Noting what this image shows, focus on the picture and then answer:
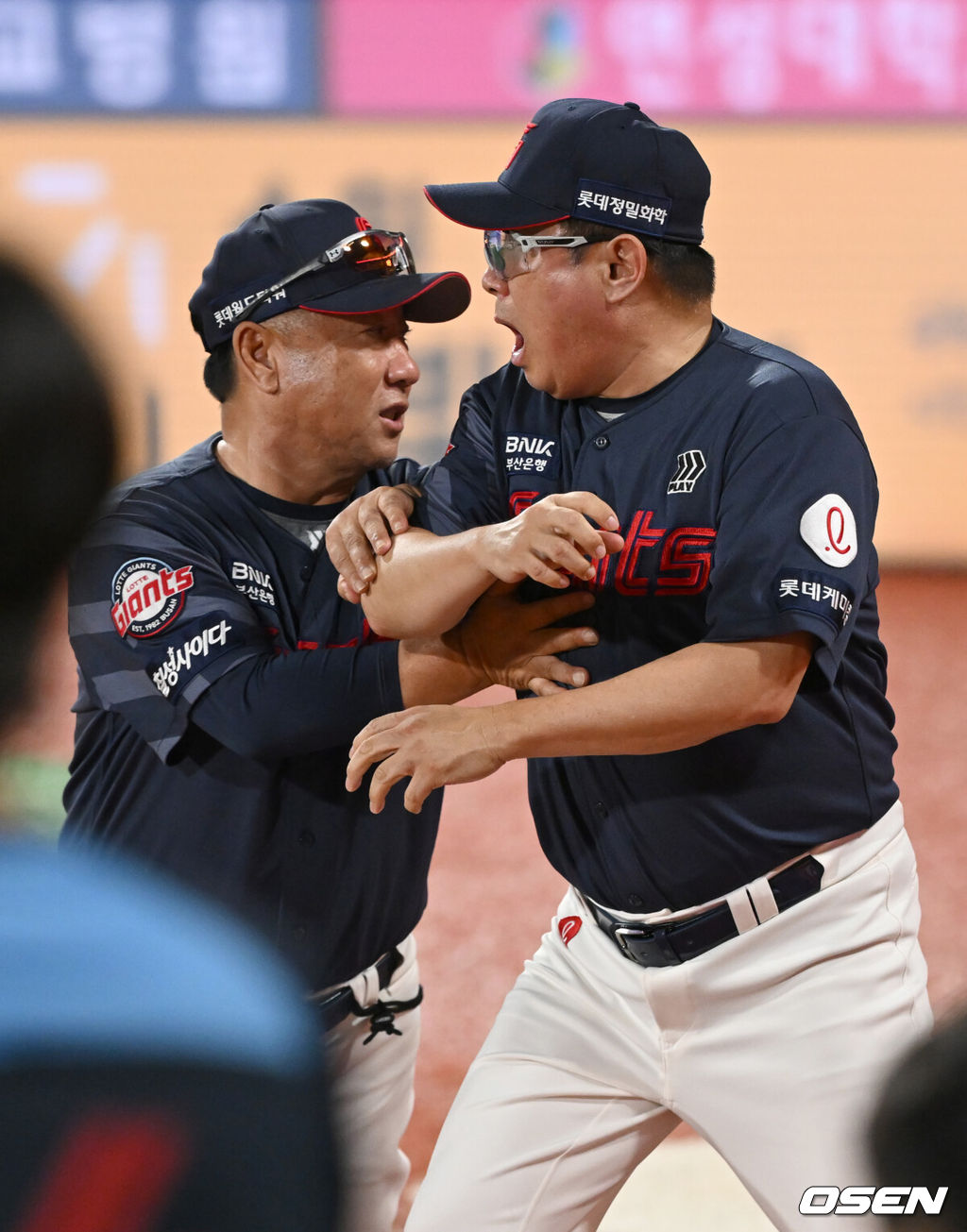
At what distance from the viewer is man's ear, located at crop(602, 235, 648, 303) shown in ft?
7.99

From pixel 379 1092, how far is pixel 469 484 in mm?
1191

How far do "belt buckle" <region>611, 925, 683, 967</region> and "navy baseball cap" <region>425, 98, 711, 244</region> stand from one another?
1127 millimetres

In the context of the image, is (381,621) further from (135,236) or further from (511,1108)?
(135,236)

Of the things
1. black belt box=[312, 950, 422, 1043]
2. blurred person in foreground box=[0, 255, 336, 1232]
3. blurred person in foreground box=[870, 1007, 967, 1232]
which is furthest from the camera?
black belt box=[312, 950, 422, 1043]

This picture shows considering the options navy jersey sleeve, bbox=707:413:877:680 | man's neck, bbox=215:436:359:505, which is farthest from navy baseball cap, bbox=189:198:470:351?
navy jersey sleeve, bbox=707:413:877:680

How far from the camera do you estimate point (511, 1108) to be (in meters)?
2.52

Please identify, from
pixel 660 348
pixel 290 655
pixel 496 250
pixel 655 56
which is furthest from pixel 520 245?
pixel 655 56

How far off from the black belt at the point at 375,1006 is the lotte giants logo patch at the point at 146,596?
2.46 feet

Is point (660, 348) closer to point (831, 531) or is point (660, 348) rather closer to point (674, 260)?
point (674, 260)

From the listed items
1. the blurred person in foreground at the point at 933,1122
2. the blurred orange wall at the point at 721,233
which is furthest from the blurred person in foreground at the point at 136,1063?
the blurred orange wall at the point at 721,233

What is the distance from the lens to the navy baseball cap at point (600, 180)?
2.43m

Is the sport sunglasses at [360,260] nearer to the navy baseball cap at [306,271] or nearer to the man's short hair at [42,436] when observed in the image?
the navy baseball cap at [306,271]

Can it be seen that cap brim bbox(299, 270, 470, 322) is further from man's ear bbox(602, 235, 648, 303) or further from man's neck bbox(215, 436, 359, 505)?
man's ear bbox(602, 235, 648, 303)

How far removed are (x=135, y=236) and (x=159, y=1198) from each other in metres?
11.5
